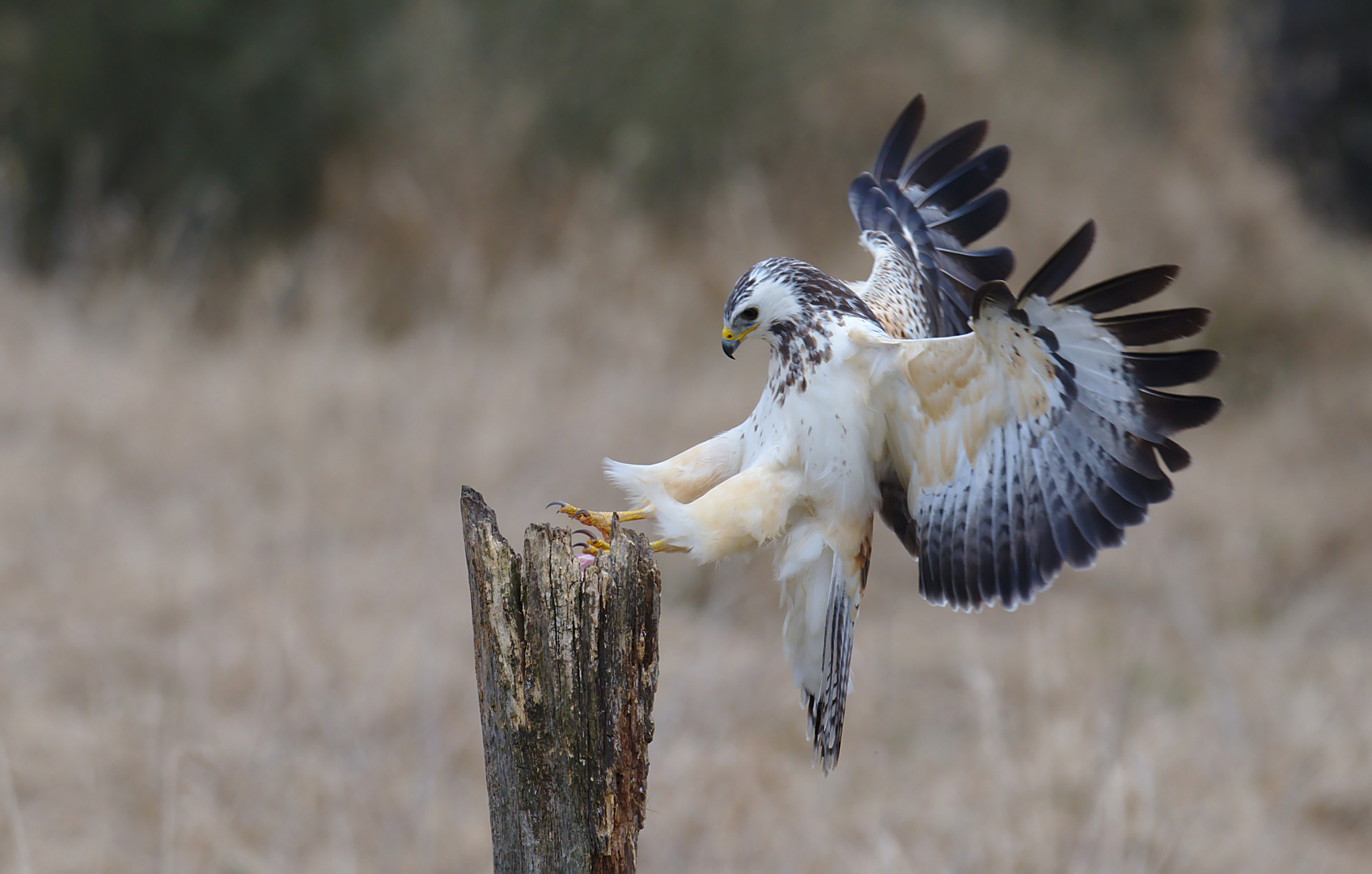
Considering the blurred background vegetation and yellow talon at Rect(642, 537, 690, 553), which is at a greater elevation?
the blurred background vegetation

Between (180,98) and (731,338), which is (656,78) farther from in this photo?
(731,338)

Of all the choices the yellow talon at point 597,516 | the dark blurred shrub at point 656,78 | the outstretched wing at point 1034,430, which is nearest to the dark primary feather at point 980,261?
the outstretched wing at point 1034,430

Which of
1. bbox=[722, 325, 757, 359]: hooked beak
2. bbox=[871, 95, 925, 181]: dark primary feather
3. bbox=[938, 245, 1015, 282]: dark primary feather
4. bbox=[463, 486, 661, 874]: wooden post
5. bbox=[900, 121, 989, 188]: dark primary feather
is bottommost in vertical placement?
bbox=[463, 486, 661, 874]: wooden post

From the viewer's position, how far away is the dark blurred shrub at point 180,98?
9617 millimetres

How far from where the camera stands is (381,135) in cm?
1048

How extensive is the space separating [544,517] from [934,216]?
13.1ft

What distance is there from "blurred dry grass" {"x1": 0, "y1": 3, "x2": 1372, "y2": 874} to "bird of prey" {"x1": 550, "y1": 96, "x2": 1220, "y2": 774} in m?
1.58

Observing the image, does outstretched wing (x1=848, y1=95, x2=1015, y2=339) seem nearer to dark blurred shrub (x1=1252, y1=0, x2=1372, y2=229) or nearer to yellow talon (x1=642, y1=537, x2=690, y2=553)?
yellow talon (x1=642, y1=537, x2=690, y2=553)

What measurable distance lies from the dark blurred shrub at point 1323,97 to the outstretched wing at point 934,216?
1207cm

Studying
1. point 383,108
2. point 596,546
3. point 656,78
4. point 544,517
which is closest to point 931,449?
point 596,546

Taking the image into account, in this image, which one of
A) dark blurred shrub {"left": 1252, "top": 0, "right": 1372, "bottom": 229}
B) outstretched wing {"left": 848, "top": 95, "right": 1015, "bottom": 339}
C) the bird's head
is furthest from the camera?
dark blurred shrub {"left": 1252, "top": 0, "right": 1372, "bottom": 229}

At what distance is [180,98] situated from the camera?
9734 millimetres

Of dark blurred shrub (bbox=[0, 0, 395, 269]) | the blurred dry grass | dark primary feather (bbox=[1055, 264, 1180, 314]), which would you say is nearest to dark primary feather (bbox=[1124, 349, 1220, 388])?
dark primary feather (bbox=[1055, 264, 1180, 314])

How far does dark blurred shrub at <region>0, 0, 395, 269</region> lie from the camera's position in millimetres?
9617
